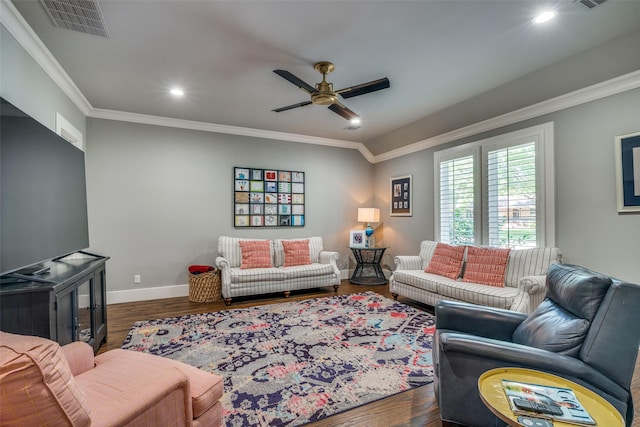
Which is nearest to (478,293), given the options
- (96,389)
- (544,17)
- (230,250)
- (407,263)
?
(407,263)

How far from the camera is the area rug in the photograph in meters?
1.98

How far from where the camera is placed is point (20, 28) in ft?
7.39

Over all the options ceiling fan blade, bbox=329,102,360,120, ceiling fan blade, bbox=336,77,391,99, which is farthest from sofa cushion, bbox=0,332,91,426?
ceiling fan blade, bbox=329,102,360,120

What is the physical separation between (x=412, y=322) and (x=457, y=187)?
7.17ft

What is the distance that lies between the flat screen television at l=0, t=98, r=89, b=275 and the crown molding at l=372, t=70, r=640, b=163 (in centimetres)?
468

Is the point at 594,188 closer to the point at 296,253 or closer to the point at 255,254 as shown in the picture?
the point at 296,253

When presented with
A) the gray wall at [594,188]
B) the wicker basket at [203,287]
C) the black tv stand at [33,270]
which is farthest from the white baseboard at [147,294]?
the gray wall at [594,188]

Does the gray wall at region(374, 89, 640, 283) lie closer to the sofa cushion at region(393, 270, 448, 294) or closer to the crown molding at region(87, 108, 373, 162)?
the sofa cushion at region(393, 270, 448, 294)

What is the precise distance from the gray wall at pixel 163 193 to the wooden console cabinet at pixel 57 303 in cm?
170

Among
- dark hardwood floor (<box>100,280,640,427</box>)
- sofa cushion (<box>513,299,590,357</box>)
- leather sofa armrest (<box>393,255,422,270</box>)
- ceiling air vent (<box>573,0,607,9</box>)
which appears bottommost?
dark hardwood floor (<box>100,280,640,427</box>)

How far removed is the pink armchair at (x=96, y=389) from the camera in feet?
2.52

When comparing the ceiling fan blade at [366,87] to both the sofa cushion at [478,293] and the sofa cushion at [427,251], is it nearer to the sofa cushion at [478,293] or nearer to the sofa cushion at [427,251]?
the sofa cushion at [478,293]

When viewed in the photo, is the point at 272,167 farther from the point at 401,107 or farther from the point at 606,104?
the point at 606,104

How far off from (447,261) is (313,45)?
311cm
